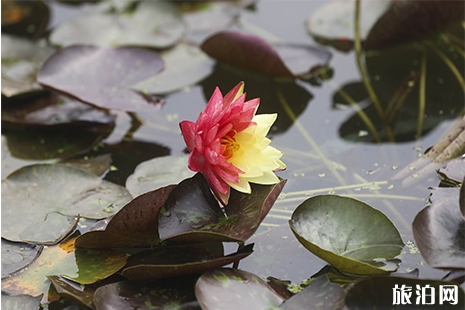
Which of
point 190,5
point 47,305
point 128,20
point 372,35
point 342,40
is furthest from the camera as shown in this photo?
point 190,5

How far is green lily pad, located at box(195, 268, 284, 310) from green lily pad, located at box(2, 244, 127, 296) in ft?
0.64

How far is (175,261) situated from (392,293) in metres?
0.37

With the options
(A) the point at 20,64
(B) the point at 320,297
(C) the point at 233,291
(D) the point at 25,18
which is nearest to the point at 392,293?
(B) the point at 320,297

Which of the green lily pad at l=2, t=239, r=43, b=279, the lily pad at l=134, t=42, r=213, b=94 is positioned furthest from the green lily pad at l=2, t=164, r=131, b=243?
the lily pad at l=134, t=42, r=213, b=94

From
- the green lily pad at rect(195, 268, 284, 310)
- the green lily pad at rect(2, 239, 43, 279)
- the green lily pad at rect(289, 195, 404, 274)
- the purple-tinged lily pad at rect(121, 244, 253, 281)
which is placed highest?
the green lily pad at rect(289, 195, 404, 274)

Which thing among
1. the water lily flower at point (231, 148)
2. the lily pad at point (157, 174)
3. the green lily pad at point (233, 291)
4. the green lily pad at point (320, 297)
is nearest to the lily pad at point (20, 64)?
the lily pad at point (157, 174)

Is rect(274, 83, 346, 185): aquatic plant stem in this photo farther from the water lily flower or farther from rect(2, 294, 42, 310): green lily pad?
rect(2, 294, 42, 310): green lily pad

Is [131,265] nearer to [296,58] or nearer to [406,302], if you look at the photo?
[406,302]

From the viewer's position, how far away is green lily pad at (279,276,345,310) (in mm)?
882

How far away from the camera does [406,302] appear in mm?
887

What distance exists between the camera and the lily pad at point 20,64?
1.50 metres

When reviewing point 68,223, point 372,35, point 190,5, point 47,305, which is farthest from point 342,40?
point 47,305

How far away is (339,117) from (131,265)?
2.37ft

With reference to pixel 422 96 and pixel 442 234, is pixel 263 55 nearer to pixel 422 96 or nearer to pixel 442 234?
pixel 422 96
